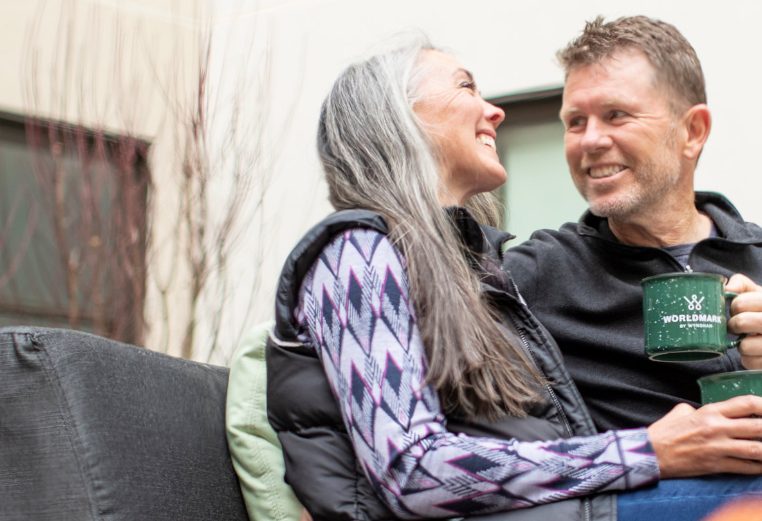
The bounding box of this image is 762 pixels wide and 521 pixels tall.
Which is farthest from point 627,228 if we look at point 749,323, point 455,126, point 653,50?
point 749,323

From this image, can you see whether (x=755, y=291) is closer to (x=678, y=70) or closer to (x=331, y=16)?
(x=678, y=70)

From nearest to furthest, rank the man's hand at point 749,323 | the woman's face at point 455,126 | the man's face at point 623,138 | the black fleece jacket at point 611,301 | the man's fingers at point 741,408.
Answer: the man's fingers at point 741,408
the man's hand at point 749,323
the woman's face at point 455,126
the black fleece jacket at point 611,301
the man's face at point 623,138

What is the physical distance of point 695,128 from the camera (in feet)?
10.4

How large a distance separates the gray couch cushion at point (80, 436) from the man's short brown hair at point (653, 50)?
155 centimetres

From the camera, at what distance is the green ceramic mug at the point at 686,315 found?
2.16 m

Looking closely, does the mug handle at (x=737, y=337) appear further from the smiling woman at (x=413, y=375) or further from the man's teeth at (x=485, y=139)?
the man's teeth at (x=485, y=139)

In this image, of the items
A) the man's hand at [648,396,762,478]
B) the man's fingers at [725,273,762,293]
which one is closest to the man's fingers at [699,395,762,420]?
the man's hand at [648,396,762,478]

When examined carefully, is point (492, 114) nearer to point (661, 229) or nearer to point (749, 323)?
point (661, 229)

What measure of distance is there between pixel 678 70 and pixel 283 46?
3.37 metres

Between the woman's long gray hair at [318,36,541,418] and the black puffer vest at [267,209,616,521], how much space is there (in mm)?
49

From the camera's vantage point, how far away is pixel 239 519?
2.29 m

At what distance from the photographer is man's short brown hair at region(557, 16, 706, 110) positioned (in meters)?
3.10

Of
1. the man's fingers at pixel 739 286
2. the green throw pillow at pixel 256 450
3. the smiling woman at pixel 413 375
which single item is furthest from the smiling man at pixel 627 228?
the green throw pillow at pixel 256 450

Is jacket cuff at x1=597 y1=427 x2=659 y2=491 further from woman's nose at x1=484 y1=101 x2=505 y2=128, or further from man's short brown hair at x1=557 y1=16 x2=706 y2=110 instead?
man's short brown hair at x1=557 y1=16 x2=706 y2=110
